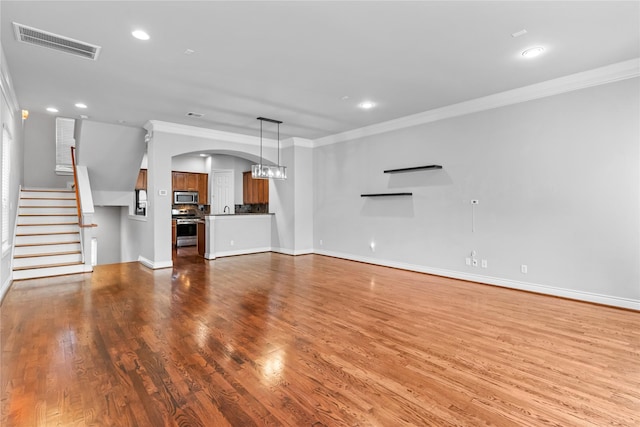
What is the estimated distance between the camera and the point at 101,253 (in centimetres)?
958

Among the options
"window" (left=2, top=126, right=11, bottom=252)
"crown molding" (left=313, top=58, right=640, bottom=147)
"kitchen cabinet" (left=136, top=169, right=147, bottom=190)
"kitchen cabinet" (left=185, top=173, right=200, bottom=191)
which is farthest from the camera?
"kitchen cabinet" (left=185, top=173, right=200, bottom=191)

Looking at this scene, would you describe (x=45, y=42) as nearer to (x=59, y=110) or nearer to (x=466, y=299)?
(x=59, y=110)

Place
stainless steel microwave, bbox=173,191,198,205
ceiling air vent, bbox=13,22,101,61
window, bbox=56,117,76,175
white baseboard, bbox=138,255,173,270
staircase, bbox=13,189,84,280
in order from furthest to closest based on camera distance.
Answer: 1. stainless steel microwave, bbox=173,191,198,205
2. window, bbox=56,117,76,175
3. white baseboard, bbox=138,255,173,270
4. staircase, bbox=13,189,84,280
5. ceiling air vent, bbox=13,22,101,61

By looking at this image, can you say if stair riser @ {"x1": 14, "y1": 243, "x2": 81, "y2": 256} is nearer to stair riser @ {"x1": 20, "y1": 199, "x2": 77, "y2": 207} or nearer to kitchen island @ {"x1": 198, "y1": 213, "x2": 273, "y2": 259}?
stair riser @ {"x1": 20, "y1": 199, "x2": 77, "y2": 207}

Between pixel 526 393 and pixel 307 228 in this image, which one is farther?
pixel 307 228

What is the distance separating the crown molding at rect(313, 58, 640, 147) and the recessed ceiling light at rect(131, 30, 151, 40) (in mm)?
4435

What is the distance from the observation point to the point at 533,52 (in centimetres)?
348

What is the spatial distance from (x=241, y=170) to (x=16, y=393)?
9275mm

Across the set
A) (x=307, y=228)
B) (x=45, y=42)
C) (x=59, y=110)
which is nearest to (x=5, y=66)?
(x=45, y=42)

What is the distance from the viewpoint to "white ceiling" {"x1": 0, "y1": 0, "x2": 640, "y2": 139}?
2727 mm

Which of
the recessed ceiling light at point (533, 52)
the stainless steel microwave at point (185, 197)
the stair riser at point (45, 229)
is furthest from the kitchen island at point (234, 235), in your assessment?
the recessed ceiling light at point (533, 52)

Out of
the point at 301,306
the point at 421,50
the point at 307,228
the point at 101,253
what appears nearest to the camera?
the point at 421,50

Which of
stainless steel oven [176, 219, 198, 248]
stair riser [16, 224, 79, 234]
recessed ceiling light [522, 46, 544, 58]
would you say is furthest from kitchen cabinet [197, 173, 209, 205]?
recessed ceiling light [522, 46, 544, 58]

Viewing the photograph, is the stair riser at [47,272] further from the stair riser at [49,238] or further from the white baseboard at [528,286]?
the white baseboard at [528,286]
